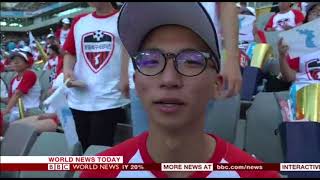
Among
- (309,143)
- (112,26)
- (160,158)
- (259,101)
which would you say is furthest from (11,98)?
(160,158)

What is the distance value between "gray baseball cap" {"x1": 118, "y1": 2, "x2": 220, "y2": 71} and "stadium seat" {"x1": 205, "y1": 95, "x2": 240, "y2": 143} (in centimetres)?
132

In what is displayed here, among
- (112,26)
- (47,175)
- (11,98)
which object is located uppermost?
(112,26)

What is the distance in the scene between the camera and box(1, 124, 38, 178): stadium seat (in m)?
1.74

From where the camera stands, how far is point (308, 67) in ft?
7.94

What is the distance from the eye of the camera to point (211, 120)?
7.27 feet

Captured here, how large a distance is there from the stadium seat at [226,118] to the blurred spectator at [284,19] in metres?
1.95

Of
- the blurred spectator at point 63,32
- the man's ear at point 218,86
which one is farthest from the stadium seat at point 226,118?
the man's ear at point 218,86

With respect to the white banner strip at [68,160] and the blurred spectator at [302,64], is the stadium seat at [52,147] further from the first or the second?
the blurred spectator at [302,64]

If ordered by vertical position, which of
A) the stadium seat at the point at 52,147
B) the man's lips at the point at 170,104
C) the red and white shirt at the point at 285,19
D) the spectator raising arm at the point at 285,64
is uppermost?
the man's lips at the point at 170,104

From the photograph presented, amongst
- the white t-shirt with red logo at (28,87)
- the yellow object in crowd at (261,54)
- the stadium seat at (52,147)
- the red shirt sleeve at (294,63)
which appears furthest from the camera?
the white t-shirt with red logo at (28,87)

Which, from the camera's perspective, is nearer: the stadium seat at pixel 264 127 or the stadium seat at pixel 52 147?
the stadium seat at pixel 52 147

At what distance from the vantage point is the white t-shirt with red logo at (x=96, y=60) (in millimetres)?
2475

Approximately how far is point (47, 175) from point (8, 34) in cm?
57

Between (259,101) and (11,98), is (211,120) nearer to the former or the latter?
(259,101)
